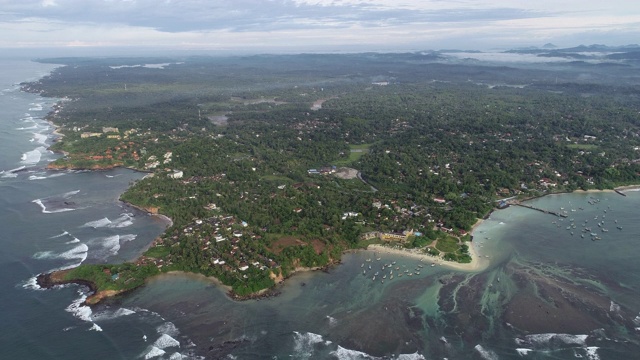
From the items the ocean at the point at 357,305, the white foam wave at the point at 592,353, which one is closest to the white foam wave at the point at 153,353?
the ocean at the point at 357,305

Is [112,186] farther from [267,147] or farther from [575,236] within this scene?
[575,236]

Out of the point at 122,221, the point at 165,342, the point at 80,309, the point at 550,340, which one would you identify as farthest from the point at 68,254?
the point at 550,340

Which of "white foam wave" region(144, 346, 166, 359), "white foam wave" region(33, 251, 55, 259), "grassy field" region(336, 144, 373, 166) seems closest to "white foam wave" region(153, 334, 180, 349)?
"white foam wave" region(144, 346, 166, 359)

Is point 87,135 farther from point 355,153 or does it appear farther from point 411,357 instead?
point 411,357

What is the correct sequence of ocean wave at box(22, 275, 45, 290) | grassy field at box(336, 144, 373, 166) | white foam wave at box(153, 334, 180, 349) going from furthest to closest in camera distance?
grassy field at box(336, 144, 373, 166), ocean wave at box(22, 275, 45, 290), white foam wave at box(153, 334, 180, 349)

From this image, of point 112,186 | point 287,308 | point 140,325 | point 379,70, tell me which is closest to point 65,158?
point 112,186

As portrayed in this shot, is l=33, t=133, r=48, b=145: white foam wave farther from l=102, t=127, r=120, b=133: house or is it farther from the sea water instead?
l=102, t=127, r=120, b=133: house
